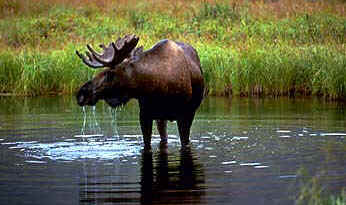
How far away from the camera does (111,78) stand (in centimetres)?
1123

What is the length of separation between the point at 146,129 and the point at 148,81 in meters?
0.94

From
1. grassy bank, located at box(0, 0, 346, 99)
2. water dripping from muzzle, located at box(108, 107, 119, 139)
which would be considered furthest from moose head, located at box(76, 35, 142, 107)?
grassy bank, located at box(0, 0, 346, 99)

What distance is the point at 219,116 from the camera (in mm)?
16422

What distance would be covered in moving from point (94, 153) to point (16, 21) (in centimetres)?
2216

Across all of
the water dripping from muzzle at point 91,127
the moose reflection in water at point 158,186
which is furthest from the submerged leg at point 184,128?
the water dripping from muzzle at point 91,127

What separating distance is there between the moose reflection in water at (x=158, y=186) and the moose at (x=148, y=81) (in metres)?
0.78

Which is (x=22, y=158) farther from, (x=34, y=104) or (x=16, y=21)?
(x=16, y=21)

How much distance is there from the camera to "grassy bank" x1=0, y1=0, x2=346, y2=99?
19891mm

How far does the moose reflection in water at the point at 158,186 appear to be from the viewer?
8945mm

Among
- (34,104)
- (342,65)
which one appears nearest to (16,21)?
(34,104)

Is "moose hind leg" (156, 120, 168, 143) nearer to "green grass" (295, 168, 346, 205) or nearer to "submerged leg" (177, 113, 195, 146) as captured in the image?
"submerged leg" (177, 113, 195, 146)

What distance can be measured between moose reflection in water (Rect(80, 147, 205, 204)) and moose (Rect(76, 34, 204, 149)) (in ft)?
2.56

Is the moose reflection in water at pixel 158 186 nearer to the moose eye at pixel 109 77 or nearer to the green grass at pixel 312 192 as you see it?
the green grass at pixel 312 192

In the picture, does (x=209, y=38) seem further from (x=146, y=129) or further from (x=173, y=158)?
(x=173, y=158)
